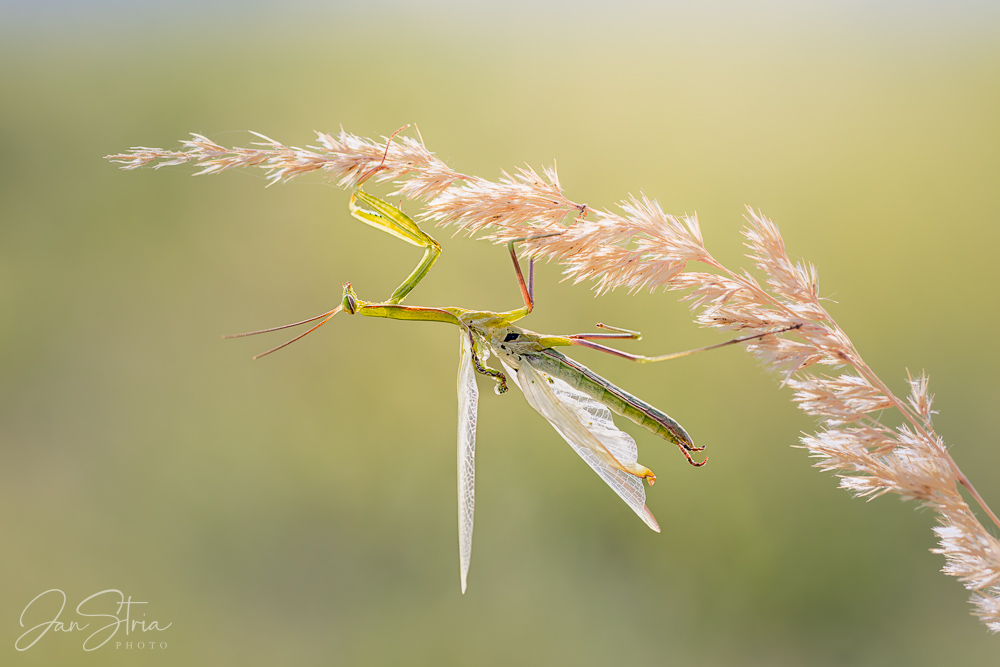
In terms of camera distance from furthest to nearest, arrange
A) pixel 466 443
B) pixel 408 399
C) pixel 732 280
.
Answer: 1. pixel 408 399
2. pixel 466 443
3. pixel 732 280

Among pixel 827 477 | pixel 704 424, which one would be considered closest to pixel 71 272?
pixel 704 424

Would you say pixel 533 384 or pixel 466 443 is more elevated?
pixel 533 384

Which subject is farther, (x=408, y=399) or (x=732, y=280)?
(x=408, y=399)

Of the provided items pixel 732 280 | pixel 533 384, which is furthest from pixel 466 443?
pixel 732 280

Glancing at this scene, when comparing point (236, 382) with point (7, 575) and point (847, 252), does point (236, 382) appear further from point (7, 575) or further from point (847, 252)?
point (847, 252)

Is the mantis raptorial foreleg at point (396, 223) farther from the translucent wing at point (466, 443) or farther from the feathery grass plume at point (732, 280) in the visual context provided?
the translucent wing at point (466, 443)

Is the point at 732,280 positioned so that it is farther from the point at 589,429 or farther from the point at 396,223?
the point at 396,223

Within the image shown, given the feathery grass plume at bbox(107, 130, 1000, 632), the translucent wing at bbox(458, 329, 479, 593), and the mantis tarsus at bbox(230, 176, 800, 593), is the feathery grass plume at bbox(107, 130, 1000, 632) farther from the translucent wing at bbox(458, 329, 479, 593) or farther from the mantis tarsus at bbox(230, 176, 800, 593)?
the translucent wing at bbox(458, 329, 479, 593)

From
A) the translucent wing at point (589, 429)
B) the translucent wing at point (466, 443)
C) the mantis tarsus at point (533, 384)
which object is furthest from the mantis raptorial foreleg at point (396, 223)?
the translucent wing at point (589, 429)
